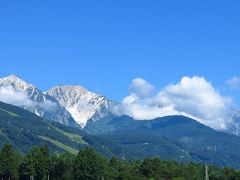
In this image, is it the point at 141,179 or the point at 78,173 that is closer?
the point at 141,179

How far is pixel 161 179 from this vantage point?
199625mm

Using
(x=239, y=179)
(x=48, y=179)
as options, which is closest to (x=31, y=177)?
(x=48, y=179)

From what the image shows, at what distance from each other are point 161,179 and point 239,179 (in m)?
25.9

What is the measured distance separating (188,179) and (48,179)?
47.1 metres

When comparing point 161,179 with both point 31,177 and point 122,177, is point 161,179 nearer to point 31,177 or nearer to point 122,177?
point 122,177

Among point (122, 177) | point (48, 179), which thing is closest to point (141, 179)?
point (122, 177)

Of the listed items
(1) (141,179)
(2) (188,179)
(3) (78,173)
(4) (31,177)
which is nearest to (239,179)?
(2) (188,179)

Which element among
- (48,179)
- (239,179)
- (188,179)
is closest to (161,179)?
(188,179)

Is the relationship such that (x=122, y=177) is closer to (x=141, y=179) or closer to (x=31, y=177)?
(x=141, y=179)

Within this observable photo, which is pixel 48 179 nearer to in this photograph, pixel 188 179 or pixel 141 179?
pixel 141 179

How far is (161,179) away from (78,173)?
28090mm

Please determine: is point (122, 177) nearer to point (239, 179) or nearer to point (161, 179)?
point (161, 179)

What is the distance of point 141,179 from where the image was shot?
7397 inches

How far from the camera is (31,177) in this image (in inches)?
7810
